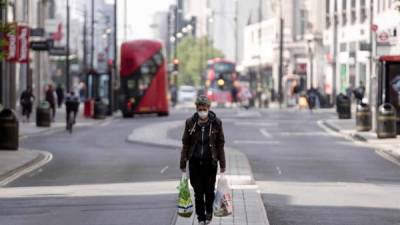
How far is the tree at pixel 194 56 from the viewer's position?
18050 cm

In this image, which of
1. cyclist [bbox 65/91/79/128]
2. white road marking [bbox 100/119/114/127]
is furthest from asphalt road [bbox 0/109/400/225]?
white road marking [bbox 100/119/114/127]

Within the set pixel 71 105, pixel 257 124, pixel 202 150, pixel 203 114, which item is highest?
pixel 203 114

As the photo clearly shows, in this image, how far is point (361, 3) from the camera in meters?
93.9

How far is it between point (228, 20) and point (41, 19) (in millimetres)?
100583

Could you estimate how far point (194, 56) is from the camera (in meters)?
183

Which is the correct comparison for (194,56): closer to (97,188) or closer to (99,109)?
(99,109)

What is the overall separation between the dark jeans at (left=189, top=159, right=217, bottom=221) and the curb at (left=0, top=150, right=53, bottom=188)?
1060 centimetres

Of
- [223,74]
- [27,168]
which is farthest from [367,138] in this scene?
[223,74]

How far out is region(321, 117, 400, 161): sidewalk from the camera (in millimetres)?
38666

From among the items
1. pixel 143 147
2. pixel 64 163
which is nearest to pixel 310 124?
pixel 143 147

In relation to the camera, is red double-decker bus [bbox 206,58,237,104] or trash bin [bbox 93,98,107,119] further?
red double-decker bus [bbox 206,58,237,104]

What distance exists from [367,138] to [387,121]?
1159 millimetres

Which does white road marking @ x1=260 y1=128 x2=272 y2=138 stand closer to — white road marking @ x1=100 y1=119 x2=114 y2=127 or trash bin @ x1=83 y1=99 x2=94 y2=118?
white road marking @ x1=100 y1=119 x2=114 y2=127

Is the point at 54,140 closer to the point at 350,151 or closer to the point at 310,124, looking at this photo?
the point at 350,151
